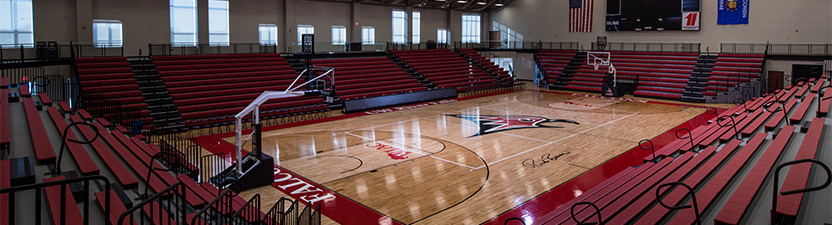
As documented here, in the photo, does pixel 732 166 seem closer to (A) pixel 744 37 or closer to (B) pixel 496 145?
(B) pixel 496 145

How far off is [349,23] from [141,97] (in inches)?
592

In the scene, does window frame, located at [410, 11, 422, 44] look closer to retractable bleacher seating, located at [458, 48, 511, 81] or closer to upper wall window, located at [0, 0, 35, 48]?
retractable bleacher seating, located at [458, 48, 511, 81]

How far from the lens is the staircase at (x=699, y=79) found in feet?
88.3

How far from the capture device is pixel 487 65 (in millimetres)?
34500

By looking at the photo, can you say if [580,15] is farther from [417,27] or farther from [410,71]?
[410,71]

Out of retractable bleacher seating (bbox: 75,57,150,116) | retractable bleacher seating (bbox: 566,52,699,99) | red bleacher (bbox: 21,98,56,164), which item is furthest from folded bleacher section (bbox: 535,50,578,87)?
red bleacher (bbox: 21,98,56,164)

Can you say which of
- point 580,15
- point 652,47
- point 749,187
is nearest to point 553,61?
point 580,15

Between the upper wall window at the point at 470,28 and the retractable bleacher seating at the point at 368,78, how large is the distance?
441 inches

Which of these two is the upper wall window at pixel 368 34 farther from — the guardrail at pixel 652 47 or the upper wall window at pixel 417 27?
the guardrail at pixel 652 47

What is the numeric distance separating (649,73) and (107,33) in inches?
1053

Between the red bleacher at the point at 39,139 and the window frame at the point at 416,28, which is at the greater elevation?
the window frame at the point at 416,28

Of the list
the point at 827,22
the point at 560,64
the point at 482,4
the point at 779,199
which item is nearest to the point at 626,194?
the point at 779,199

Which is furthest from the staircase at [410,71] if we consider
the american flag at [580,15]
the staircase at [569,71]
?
the american flag at [580,15]

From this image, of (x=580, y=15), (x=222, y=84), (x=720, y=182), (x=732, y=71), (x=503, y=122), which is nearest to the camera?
(x=720, y=182)
